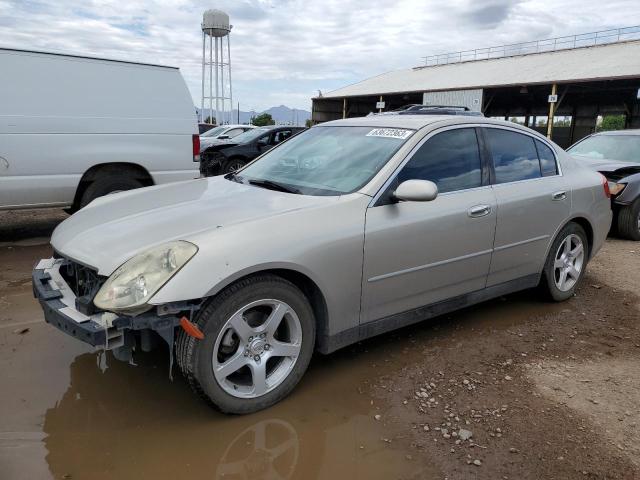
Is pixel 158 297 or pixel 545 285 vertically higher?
pixel 158 297

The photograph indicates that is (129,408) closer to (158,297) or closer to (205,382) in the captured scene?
(205,382)

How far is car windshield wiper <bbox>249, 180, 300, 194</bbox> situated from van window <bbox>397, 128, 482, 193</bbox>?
0.70m

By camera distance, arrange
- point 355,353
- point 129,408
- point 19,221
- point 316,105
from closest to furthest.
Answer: point 129,408, point 355,353, point 19,221, point 316,105

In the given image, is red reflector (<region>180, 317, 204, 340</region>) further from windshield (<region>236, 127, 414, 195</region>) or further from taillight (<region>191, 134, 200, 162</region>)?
taillight (<region>191, 134, 200, 162</region>)

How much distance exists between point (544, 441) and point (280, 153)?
271 centimetres

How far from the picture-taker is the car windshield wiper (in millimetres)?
3373

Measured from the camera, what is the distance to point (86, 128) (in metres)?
5.98

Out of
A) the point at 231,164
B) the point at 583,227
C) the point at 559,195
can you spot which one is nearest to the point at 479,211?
the point at 559,195

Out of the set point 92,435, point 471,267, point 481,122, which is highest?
point 481,122

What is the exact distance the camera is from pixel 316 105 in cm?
3691

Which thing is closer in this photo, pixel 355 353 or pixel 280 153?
pixel 355 353

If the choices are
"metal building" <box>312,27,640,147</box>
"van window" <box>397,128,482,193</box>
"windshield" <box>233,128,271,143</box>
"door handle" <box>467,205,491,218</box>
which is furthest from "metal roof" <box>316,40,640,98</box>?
"door handle" <box>467,205,491,218</box>

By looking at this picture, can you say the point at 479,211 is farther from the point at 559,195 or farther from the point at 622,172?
the point at 622,172

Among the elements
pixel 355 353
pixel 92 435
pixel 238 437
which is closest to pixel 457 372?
pixel 355 353
